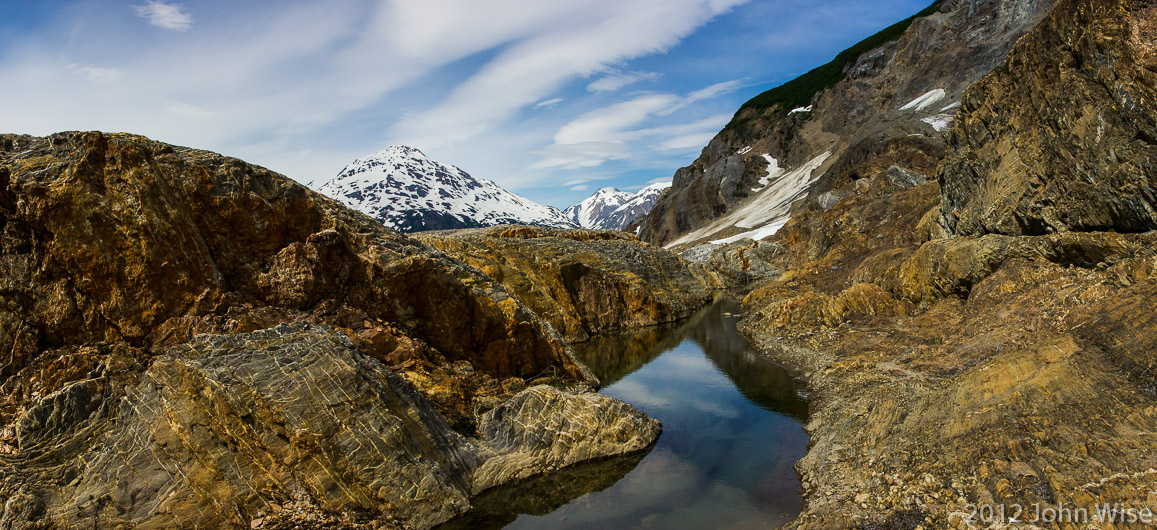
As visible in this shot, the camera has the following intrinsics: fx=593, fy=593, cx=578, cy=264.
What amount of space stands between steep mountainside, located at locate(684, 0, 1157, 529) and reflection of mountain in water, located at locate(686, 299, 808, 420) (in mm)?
946

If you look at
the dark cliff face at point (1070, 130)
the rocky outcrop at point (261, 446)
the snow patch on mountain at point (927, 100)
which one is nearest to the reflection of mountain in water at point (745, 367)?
the dark cliff face at point (1070, 130)

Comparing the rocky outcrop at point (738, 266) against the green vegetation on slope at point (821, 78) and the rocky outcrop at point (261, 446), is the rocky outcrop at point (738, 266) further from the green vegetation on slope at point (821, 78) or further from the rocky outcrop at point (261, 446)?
the green vegetation on slope at point (821, 78)

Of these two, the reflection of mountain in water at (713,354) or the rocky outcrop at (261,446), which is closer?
the rocky outcrop at (261,446)

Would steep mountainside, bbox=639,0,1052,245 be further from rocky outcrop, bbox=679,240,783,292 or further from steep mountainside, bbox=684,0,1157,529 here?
steep mountainside, bbox=684,0,1157,529

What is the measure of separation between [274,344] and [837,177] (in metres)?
77.2

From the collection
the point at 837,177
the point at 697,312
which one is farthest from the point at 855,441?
the point at 837,177

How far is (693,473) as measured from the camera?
16.2 m

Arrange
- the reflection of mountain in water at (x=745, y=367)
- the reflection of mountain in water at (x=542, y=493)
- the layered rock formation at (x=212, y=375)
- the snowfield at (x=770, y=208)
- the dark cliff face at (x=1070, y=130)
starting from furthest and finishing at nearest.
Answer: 1. the snowfield at (x=770, y=208)
2. the reflection of mountain in water at (x=745, y=367)
3. the dark cliff face at (x=1070, y=130)
4. the reflection of mountain in water at (x=542, y=493)
5. the layered rock formation at (x=212, y=375)

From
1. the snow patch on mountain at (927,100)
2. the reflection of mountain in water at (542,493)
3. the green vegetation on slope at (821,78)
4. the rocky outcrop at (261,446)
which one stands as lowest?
the reflection of mountain in water at (542,493)

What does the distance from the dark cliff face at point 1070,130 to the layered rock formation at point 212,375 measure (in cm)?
1490

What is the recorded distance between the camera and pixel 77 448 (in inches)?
514

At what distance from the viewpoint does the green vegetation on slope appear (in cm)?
13156

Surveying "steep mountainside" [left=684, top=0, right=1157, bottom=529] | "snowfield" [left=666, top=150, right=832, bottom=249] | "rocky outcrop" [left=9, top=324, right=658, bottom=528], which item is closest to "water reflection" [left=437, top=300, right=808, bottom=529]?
"steep mountainside" [left=684, top=0, right=1157, bottom=529]

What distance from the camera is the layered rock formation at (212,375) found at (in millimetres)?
12992
